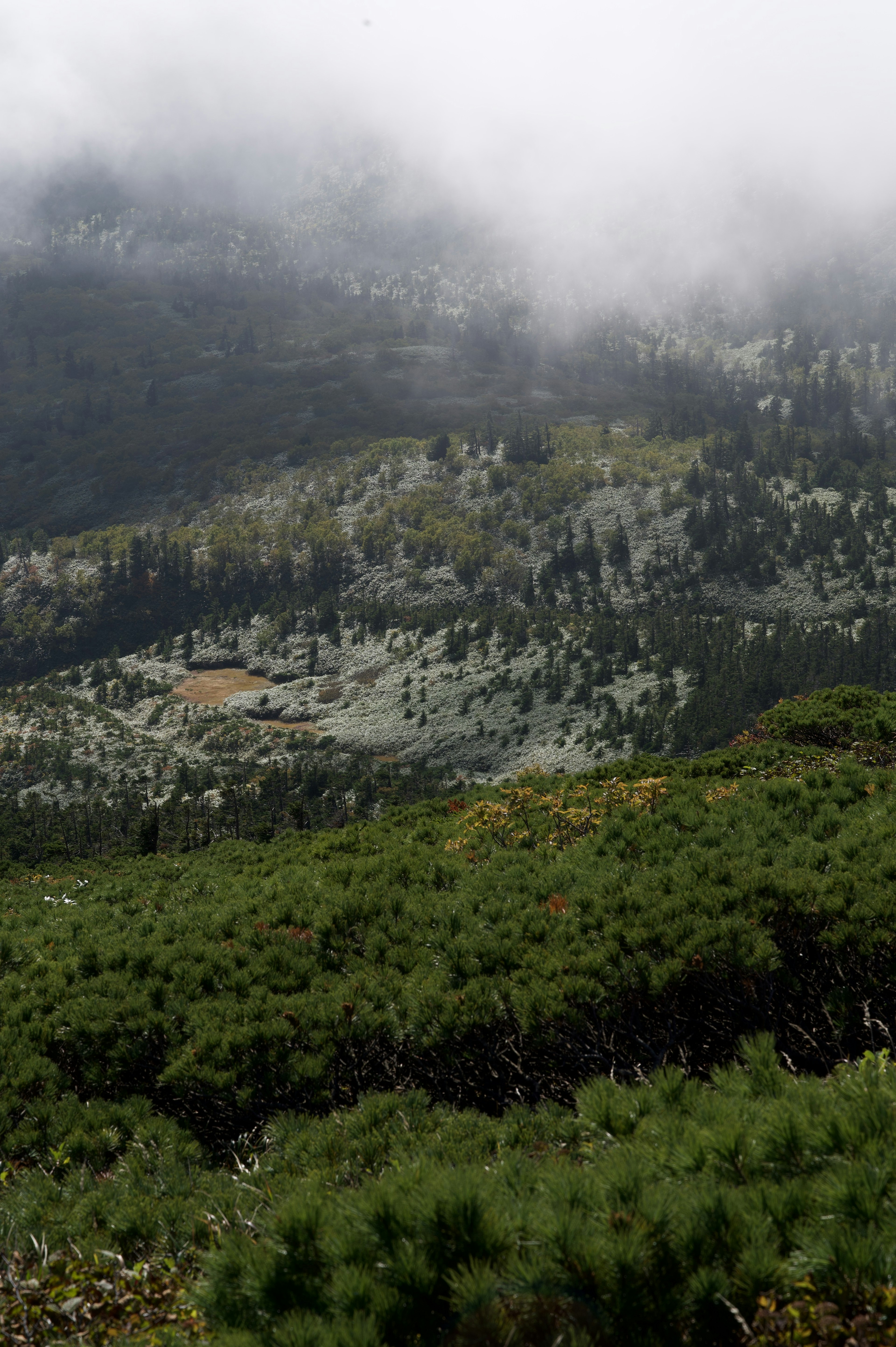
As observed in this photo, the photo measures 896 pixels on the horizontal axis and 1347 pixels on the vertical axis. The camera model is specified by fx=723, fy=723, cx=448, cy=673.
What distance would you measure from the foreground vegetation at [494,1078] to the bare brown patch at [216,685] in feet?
487

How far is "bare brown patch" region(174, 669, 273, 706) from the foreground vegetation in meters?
149

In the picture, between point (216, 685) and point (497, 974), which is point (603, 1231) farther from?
point (216, 685)

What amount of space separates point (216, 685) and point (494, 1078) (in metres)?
167

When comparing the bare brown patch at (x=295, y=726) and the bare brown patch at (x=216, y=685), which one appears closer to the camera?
the bare brown patch at (x=295, y=726)

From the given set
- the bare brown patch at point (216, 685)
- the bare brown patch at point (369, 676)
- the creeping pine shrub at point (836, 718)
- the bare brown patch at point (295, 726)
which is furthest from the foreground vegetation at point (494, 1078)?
the bare brown patch at point (216, 685)

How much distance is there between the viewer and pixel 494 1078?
6.58m

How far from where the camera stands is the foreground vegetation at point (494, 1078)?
107 inches

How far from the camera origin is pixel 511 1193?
10.8 feet

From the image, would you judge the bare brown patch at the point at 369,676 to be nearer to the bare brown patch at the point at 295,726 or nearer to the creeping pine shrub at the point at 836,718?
the bare brown patch at the point at 295,726

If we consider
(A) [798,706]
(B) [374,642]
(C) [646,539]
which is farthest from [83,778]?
(C) [646,539]

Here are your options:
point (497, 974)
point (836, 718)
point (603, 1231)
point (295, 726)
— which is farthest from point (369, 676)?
point (603, 1231)

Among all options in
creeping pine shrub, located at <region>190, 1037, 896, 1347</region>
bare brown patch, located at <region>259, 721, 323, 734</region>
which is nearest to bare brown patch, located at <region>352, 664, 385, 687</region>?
bare brown patch, located at <region>259, 721, 323, 734</region>

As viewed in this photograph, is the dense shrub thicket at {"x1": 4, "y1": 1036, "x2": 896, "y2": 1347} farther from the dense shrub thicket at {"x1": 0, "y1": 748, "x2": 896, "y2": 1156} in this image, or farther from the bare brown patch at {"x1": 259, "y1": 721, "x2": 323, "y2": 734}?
the bare brown patch at {"x1": 259, "y1": 721, "x2": 323, "y2": 734}

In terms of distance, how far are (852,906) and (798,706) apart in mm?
16758
